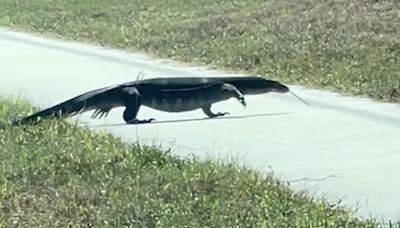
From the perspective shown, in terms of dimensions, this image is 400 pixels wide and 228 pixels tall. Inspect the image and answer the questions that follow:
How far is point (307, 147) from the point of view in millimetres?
9391

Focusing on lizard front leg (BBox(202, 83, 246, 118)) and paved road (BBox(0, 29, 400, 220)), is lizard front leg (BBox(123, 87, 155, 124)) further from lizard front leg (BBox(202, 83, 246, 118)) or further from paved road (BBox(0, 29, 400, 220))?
lizard front leg (BBox(202, 83, 246, 118))

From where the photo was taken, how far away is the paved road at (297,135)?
26.3 ft

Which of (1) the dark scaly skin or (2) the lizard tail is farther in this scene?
(1) the dark scaly skin

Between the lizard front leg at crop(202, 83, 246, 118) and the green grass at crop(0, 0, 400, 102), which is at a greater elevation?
the green grass at crop(0, 0, 400, 102)

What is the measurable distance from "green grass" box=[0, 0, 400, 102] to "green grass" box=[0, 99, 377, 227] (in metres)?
4.09

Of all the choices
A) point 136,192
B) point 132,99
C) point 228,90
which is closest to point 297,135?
point 228,90

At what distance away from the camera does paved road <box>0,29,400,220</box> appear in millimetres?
8023

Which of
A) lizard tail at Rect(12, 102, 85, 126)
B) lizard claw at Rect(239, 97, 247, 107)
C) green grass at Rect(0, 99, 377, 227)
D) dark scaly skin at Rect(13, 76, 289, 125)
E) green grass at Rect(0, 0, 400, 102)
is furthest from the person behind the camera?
green grass at Rect(0, 0, 400, 102)

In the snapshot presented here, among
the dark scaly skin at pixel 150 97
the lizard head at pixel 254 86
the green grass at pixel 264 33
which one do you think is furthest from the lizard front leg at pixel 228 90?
the green grass at pixel 264 33

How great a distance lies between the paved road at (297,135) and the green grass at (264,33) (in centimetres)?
77

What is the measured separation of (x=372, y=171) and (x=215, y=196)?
1446 millimetres

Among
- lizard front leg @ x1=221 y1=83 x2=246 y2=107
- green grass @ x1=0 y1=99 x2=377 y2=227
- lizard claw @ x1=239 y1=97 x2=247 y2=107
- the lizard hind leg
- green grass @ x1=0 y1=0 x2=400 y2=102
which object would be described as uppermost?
green grass @ x1=0 y1=0 x2=400 y2=102

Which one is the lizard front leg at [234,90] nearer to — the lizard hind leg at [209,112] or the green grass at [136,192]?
the lizard hind leg at [209,112]

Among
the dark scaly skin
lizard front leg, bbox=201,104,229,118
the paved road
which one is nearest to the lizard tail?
the dark scaly skin
